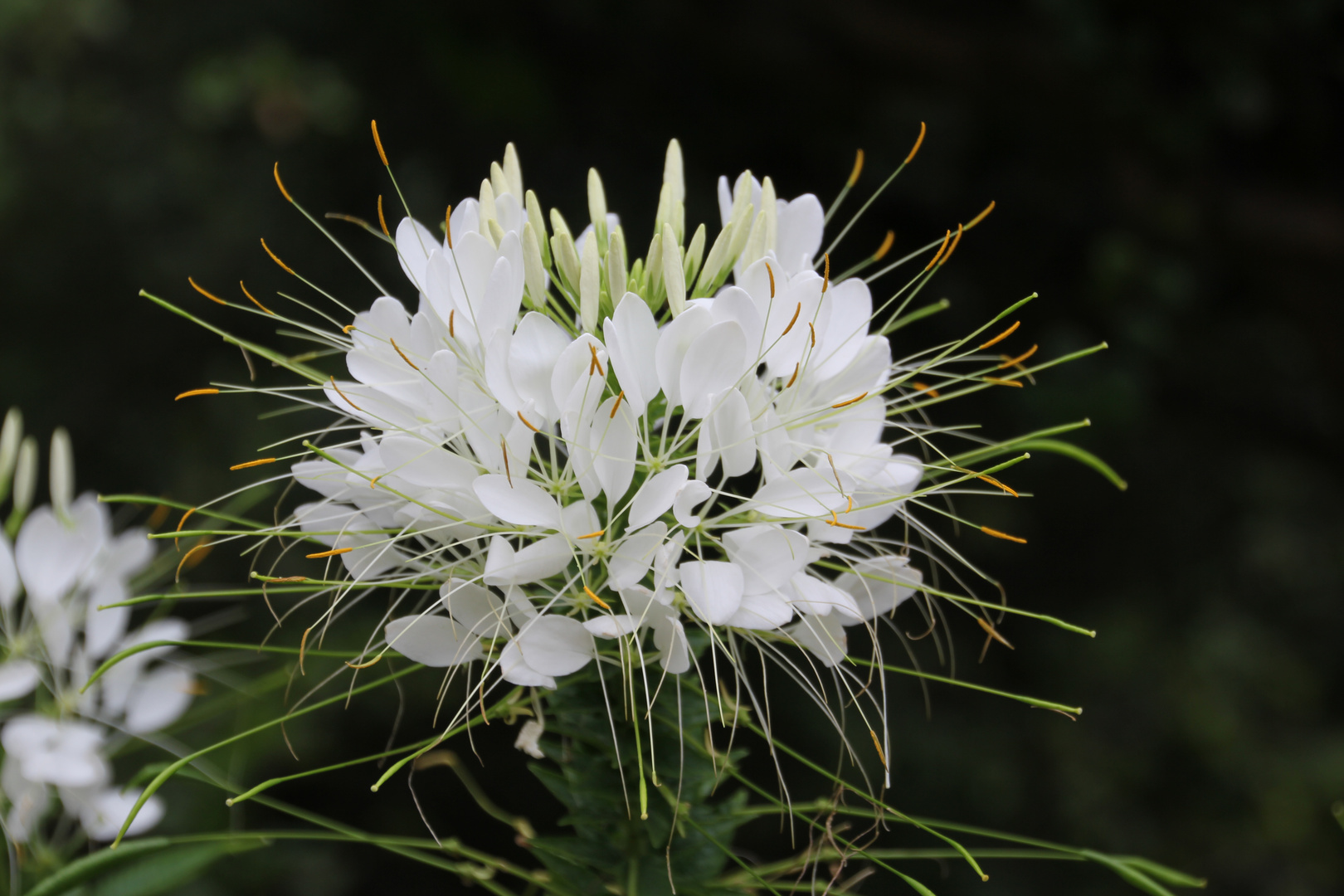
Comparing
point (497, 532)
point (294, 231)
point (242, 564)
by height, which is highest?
point (497, 532)

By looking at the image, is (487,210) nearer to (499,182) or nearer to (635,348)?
(499,182)

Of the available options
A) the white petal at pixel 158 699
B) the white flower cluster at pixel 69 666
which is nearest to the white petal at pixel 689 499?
the white flower cluster at pixel 69 666

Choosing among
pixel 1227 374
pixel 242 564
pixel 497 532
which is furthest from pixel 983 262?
pixel 242 564

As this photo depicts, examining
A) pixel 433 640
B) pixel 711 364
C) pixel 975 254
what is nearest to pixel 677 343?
pixel 711 364

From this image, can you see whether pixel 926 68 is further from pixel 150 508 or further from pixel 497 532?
pixel 150 508

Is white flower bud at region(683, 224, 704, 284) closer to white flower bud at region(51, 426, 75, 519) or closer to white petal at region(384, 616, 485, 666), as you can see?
white petal at region(384, 616, 485, 666)

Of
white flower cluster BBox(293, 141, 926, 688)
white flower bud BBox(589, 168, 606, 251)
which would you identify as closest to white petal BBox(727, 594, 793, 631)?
white flower cluster BBox(293, 141, 926, 688)
